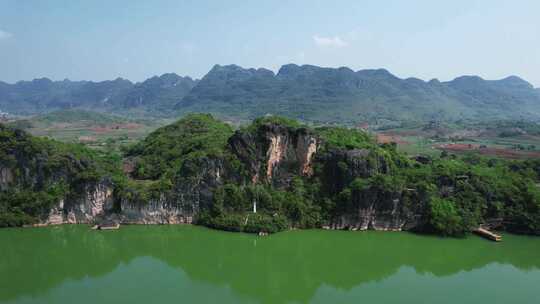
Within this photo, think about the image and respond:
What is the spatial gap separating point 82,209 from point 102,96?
145 metres

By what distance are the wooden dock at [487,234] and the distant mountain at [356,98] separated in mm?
65269

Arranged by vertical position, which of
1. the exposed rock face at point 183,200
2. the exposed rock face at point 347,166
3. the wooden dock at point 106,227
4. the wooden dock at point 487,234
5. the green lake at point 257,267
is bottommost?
the green lake at point 257,267

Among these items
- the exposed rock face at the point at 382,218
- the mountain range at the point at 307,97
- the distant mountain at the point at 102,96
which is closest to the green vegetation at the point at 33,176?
the exposed rock face at the point at 382,218

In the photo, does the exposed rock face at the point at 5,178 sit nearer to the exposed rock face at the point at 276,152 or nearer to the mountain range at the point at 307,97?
the exposed rock face at the point at 276,152

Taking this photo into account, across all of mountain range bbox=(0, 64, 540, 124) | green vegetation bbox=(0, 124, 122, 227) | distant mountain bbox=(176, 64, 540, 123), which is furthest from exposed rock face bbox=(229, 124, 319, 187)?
distant mountain bbox=(176, 64, 540, 123)

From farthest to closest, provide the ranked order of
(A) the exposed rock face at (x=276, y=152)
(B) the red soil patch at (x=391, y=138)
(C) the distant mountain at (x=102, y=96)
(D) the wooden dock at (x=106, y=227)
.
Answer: (C) the distant mountain at (x=102, y=96) → (B) the red soil patch at (x=391, y=138) → (A) the exposed rock face at (x=276, y=152) → (D) the wooden dock at (x=106, y=227)

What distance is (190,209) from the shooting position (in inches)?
711

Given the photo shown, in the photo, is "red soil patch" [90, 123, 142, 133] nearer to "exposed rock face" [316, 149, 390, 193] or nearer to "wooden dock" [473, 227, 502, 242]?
"exposed rock face" [316, 149, 390, 193]

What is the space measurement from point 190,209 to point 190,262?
338 centimetres

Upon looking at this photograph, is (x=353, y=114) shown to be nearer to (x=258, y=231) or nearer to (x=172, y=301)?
(x=258, y=231)

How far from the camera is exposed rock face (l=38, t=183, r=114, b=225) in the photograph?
17.6m

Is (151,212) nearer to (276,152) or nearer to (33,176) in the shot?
(33,176)

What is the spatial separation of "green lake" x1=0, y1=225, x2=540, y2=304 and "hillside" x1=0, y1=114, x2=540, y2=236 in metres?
0.62

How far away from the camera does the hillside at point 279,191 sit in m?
17.5
